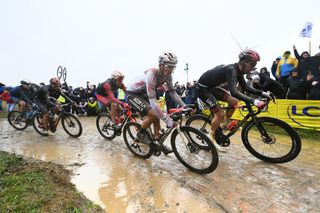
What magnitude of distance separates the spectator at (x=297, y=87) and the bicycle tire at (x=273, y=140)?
4232 mm

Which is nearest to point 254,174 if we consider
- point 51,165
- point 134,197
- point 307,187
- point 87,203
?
point 307,187

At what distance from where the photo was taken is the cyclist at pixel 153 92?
465 centimetres

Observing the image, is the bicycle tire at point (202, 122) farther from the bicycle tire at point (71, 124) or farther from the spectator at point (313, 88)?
the spectator at point (313, 88)

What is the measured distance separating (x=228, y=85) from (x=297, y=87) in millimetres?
4774

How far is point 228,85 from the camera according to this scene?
4.92 meters

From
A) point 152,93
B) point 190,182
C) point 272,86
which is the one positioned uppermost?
point 272,86

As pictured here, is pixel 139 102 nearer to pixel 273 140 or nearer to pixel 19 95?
pixel 273 140

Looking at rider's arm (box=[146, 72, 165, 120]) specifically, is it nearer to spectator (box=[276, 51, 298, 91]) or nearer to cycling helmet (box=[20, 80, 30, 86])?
spectator (box=[276, 51, 298, 91])

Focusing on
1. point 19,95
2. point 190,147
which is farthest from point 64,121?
point 190,147

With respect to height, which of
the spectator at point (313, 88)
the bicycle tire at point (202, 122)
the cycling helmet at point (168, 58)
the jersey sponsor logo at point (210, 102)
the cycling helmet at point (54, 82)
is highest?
the cycling helmet at point (168, 58)

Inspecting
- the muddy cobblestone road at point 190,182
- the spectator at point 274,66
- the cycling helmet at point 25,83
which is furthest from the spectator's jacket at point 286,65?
the cycling helmet at point 25,83

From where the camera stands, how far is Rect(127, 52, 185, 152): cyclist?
4648mm

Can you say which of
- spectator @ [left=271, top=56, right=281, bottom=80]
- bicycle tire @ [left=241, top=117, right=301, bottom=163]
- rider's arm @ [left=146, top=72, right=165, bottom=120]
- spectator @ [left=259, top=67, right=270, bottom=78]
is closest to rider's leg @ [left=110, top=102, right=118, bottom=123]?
rider's arm @ [left=146, top=72, right=165, bottom=120]

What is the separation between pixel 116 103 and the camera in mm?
7500
